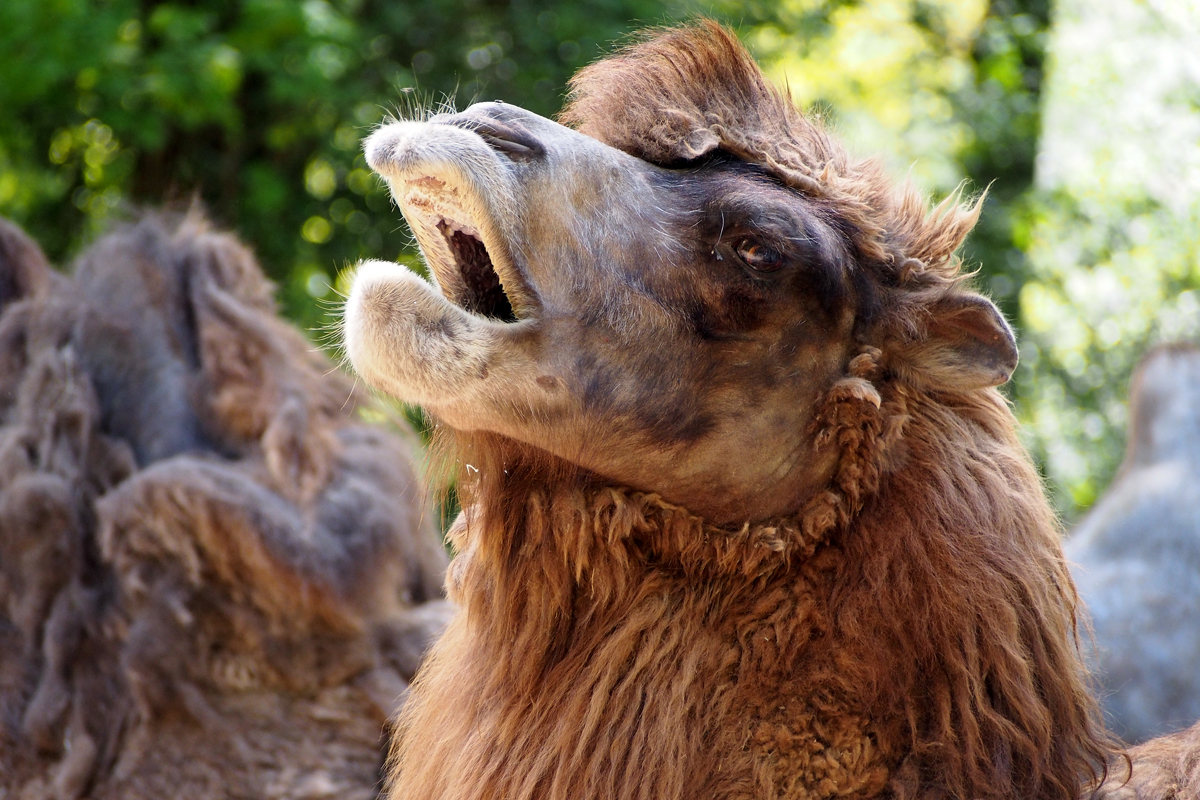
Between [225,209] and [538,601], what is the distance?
214 inches

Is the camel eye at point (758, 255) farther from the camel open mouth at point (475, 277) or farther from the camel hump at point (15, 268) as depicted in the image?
the camel hump at point (15, 268)

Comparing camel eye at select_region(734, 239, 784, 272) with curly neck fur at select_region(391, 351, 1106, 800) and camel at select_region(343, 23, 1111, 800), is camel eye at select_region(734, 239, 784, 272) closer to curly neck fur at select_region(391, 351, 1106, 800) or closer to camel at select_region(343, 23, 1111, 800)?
camel at select_region(343, 23, 1111, 800)

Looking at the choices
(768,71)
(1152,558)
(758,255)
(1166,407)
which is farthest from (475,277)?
(768,71)

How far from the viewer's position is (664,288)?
87.6 inches

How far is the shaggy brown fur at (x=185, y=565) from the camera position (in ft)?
10.3

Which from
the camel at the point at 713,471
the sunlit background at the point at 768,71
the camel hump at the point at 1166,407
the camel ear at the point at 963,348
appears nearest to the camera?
the camel at the point at 713,471

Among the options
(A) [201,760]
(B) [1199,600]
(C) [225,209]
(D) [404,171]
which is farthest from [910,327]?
(C) [225,209]

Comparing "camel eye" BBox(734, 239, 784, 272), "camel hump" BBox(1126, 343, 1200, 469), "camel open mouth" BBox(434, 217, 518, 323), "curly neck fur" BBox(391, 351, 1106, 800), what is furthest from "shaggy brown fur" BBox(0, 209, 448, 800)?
"camel hump" BBox(1126, 343, 1200, 469)

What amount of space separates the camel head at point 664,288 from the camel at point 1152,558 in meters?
2.41

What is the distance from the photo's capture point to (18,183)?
7.34 m

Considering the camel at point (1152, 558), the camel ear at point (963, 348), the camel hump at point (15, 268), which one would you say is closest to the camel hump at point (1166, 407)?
the camel at point (1152, 558)

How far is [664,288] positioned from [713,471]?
1.17ft

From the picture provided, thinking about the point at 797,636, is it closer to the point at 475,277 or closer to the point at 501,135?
the point at 475,277

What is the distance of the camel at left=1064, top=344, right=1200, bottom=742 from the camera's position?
4.54 meters
